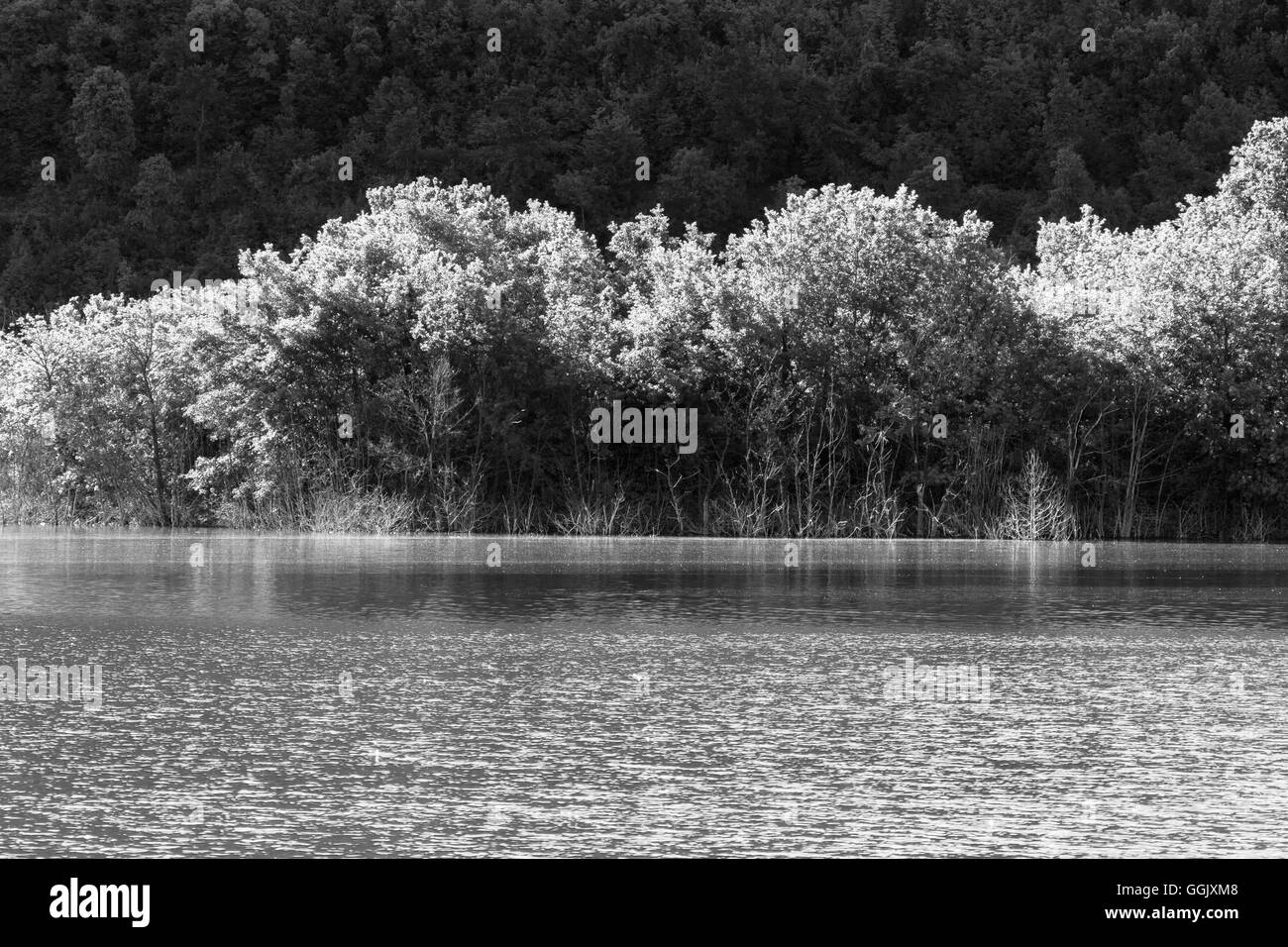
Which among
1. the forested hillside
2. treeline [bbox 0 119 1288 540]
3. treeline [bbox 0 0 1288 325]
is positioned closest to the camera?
treeline [bbox 0 119 1288 540]

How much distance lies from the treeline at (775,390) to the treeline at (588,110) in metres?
36.0

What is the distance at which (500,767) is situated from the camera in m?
7.93

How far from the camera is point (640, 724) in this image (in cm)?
924

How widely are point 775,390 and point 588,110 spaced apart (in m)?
52.8

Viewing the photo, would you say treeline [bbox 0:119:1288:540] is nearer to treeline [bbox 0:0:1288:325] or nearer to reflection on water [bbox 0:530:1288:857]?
reflection on water [bbox 0:530:1288:857]

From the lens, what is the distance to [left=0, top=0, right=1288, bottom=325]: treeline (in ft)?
256

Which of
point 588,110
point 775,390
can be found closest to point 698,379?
point 775,390

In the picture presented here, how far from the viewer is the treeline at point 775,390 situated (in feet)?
119

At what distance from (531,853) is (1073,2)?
9249 cm

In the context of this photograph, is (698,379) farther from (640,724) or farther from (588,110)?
(588,110)

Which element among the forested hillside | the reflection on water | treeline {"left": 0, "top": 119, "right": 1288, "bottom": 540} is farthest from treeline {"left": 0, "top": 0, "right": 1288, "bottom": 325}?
the reflection on water

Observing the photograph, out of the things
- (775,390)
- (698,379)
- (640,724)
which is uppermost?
(698,379)

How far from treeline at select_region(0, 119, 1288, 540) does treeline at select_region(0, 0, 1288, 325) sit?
1419 inches
